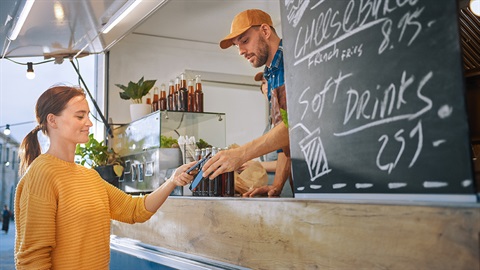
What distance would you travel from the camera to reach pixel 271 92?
7.11 feet

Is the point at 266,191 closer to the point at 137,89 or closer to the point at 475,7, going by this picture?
the point at 475,7

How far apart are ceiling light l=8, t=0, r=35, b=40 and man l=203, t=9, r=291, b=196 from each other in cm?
166

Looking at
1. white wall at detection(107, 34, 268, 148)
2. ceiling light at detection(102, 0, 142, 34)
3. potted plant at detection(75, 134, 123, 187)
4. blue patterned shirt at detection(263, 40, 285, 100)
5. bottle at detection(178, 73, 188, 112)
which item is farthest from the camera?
white wall at detection(107, 34, 268, 148)

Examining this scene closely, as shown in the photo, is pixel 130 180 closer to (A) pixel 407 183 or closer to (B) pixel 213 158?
(B) pixel 213 158

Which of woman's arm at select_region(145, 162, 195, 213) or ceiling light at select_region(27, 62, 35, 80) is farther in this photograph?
ceiling light at select_region(27, 62, 35, 80)

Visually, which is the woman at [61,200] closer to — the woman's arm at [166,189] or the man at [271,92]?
the woman's arm at [166,189]

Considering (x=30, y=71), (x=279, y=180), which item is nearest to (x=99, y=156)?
(x=30, y=71)

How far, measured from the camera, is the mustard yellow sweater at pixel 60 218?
1610mm

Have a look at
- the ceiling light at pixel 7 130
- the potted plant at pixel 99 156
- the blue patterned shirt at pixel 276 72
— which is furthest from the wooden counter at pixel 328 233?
the ceiling light at pixel 7 130

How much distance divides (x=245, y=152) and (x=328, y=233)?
2.31ft

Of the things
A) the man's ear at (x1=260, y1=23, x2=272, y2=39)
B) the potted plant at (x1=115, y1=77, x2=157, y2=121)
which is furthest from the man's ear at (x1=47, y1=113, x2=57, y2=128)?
the potted plant at (x1=115, y1=77, x2=157, y2=121)

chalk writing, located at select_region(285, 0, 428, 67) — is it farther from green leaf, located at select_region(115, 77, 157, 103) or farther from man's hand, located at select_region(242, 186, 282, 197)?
green leaf, located at select_region(115, 77, 157, 103)

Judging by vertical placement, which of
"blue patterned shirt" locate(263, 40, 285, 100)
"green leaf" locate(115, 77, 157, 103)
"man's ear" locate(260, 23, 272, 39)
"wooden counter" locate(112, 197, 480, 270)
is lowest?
"wooden counter" locate(112, 197, 480, 270)

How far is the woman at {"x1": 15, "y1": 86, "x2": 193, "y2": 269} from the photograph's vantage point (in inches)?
63.8
